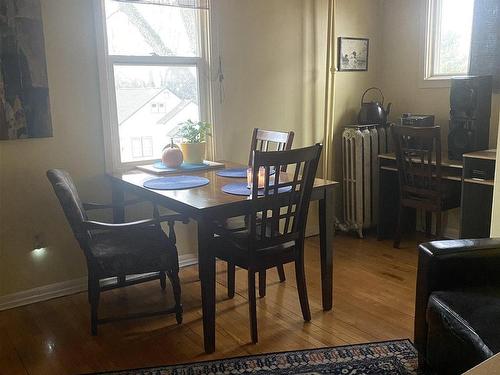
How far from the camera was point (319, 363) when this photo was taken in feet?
7.54

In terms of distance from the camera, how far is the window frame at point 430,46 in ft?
13.1

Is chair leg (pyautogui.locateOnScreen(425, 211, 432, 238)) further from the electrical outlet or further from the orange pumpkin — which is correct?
the electrical outlet

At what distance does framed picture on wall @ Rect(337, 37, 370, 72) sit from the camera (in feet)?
13.4

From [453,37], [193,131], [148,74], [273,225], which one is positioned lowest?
[273,225]

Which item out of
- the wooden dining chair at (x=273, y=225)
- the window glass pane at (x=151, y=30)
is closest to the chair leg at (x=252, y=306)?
the wooden dining chair at (x=273, y=225)

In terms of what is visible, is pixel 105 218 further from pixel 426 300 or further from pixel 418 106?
pixel 418 106

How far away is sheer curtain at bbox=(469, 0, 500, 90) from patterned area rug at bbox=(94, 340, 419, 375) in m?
2.24

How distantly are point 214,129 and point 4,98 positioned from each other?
1.35 m

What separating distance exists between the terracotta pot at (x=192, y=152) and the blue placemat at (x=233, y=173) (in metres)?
0.21

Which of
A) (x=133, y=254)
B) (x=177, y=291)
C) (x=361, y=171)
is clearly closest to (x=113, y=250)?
(x=133, y=254)

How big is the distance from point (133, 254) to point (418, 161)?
7.37ft

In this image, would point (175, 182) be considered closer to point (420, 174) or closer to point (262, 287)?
point (262, 287)

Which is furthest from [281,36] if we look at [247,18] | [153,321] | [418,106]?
[153,321]

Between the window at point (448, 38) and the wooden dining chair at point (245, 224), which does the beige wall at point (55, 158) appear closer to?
the wooden dining chair at point (245, 224)
